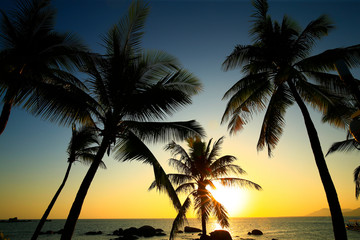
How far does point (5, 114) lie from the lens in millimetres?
4992

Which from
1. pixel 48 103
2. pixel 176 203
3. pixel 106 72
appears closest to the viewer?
pixel 48 103

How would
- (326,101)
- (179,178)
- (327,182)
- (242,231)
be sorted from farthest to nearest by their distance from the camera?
(242,231), (179,178), (326,101), (327,182)

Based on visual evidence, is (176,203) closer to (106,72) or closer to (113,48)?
(106,72)

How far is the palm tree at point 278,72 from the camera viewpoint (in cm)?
718

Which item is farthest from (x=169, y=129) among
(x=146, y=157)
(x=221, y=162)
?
(x=221, y=162)

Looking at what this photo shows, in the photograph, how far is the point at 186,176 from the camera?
527 inches

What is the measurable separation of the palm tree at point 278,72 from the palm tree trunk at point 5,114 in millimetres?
8032

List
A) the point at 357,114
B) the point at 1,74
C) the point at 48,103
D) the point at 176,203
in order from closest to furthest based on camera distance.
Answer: the point at 357,114 → the point at 1,74 → the point at 48,103 → the point at 176,203

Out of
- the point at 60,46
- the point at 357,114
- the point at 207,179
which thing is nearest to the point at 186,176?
the point at 207,179

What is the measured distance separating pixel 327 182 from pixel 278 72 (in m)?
4.07

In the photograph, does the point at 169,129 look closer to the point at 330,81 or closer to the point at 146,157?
the point at 146,157

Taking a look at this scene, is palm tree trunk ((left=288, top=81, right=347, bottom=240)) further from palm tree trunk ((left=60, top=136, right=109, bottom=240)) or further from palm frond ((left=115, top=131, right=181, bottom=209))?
palm tree trunk ((left=60, top=136, right=109, bottom=240))

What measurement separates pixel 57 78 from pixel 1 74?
1.31 m

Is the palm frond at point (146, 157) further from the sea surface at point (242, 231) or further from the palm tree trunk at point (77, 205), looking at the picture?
the sea surface at point (242, 231)
